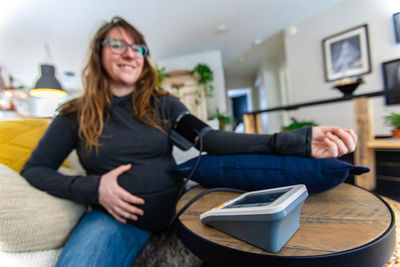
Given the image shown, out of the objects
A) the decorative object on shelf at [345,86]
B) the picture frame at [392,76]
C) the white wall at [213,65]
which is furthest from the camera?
the white wall at [213,65]

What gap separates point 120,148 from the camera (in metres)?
0.53

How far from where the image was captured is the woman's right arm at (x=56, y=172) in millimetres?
482

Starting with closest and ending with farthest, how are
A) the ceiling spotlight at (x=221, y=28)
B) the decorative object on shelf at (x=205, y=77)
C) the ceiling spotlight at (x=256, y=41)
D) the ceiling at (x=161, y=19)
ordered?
the ceiling at (x=161, y=19) → the ceiling spotlight at (x=221, y=28) → the decorative object on shelf at (x=205, y=77) → the ceiling spotlight at (x=256, y=41)

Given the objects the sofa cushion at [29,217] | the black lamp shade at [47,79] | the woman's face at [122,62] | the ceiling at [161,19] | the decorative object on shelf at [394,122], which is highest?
the ceiling at [161,19]

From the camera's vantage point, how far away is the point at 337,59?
43 cm

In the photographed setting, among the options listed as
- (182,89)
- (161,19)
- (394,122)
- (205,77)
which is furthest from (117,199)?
(205,77)

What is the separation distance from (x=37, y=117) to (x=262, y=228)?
764 mm

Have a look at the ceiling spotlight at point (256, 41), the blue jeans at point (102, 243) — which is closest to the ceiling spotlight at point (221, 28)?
the ceiling spotlight at point (256, 41)

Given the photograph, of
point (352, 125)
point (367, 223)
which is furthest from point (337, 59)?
point (367, 223)

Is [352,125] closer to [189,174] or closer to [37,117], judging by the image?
[189,174]

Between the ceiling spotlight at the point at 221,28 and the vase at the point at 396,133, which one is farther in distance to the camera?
the ceiling spotlight at the point at 221,28

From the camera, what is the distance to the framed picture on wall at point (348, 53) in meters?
0.34

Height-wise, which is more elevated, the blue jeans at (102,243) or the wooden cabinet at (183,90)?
the wooden cabinet at (183,90)

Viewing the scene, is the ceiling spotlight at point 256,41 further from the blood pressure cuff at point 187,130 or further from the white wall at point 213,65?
the blood pressure cuff at point 187,130
